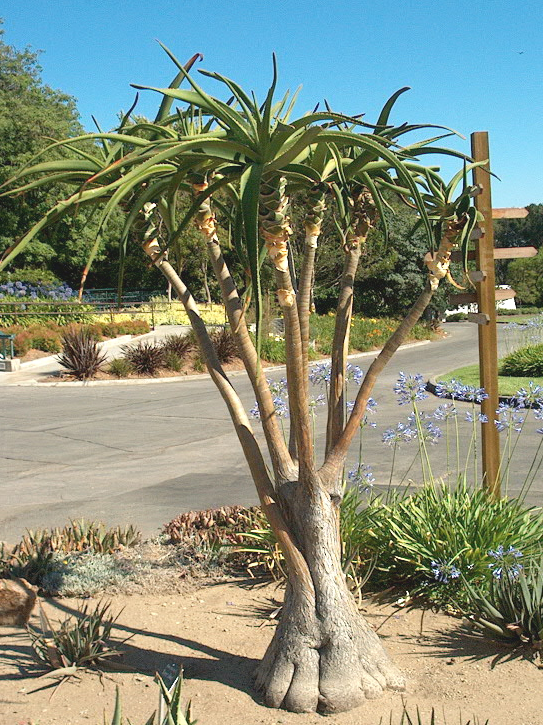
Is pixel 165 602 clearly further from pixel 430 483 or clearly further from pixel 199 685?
pixel 430 483

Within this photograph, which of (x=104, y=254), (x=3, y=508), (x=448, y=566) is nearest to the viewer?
(x=448, y=566)

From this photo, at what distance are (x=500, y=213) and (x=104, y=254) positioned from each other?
38.6 meters

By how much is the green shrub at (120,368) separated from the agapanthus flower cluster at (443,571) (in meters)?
17.8

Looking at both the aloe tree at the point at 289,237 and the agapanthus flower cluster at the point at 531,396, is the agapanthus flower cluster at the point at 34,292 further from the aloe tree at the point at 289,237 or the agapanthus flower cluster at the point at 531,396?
the aloe tree at the point at 289,237

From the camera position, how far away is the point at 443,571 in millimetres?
4637

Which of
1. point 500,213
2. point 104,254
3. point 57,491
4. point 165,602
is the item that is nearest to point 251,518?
point 165,602

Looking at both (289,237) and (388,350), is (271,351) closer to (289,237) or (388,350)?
(388,350)

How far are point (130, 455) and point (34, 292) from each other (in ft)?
73.1

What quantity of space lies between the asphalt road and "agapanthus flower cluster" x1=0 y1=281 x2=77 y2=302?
12009mm

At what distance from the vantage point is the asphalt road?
820cm

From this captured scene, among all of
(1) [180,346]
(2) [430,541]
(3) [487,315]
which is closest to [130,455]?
(3) [487,315]

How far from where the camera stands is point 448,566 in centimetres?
453

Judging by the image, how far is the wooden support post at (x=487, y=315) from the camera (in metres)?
5.95

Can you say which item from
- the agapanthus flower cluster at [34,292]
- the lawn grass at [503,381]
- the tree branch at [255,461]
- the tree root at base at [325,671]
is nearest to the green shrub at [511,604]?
the tree root at base at [325,671]
